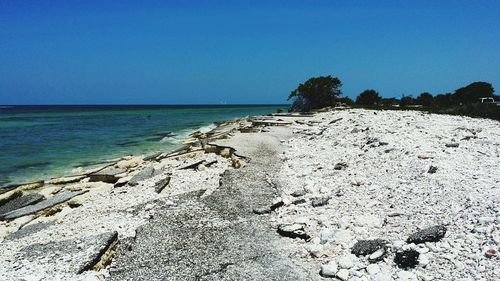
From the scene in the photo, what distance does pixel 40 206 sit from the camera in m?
10.2

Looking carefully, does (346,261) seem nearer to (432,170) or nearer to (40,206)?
(432,170)

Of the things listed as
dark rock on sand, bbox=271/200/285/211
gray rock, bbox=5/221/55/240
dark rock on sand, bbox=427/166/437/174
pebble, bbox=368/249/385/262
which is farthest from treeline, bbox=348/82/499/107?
gray rock, bbox=5/221/55/240

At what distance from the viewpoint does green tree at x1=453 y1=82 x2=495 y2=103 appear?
32438 mm

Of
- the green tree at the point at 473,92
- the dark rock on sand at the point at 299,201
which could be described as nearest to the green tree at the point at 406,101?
the green tree at the point at 473,92

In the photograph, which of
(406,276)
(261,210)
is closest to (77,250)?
(261,210)

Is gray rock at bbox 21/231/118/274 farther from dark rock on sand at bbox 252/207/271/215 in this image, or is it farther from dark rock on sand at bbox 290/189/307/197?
dark rock on sand at bbox 290/189/307/197

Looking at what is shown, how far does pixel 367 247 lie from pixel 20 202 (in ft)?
32.1

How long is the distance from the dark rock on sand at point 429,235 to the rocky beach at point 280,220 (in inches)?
0.7

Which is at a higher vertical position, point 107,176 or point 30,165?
point 107,176

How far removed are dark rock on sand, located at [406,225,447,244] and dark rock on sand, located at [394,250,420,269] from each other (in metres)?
0.38

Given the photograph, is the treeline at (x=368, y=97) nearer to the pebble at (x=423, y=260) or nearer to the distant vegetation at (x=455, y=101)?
the distant vegetation at (x=455, y=101)

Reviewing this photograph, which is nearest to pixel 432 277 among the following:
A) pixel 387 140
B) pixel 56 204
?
pixel 387 140

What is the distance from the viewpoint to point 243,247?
656 centimetres

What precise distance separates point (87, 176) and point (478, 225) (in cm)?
1219
